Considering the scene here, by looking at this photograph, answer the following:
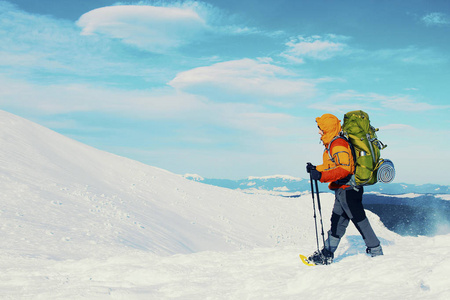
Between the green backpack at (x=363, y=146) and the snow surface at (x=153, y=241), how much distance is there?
1130 mm

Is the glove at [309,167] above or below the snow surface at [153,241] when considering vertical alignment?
above

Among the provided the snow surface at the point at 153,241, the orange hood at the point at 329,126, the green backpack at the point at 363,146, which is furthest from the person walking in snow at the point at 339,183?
the snow surface at the point at 153,241

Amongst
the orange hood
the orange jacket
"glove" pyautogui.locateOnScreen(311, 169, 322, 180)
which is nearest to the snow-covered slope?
"glove" pyautogui.locateOnScreen(311, 169, 322, 180)

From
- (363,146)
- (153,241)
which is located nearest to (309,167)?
(363,146)

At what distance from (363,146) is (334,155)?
451 millimetres

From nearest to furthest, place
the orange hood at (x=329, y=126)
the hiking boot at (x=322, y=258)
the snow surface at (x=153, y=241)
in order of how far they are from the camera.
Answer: the snow surface at (x=153, y=241), the orange hood at (x=329, y=126), the hiking boot at (x=322, y=258)

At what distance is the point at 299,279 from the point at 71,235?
21.7 feet

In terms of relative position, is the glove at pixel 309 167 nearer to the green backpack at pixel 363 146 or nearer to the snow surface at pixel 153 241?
the green backpack at pixel 363 146

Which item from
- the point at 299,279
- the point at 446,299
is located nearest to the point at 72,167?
the point at 299,279

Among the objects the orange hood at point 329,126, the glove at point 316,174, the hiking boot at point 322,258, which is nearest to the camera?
the glove at point 316,174

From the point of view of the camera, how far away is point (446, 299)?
2.95 meters

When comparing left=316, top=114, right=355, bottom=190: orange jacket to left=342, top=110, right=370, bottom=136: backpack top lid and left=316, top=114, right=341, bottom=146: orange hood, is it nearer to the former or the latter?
left=316, top=114, right=341, bottom=146: orange hood

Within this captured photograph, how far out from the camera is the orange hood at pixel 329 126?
17.1 ft

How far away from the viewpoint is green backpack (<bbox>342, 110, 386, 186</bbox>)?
5.07 meters
